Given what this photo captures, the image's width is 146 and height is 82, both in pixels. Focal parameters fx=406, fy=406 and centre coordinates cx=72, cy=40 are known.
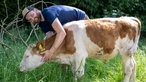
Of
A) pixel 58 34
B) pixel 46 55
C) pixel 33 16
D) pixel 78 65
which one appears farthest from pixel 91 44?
pixel 33 16

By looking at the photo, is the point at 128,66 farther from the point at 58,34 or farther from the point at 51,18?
the point at 51,18

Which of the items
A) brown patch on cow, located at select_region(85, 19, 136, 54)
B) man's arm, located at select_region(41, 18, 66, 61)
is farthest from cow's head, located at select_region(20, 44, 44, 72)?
brown patch on cow, located at select_region(85, 19, 136, 54)

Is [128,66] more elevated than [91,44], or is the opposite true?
[91,44]

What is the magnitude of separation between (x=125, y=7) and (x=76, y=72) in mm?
8272

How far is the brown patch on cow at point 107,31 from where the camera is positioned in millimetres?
6945

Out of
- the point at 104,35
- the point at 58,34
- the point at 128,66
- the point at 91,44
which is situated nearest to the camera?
the point at 58,34

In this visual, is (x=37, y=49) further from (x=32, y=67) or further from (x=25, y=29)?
(x=25, y=29)

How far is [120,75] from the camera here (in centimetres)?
789

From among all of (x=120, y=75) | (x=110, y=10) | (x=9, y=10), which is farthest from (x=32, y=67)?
(x=110, y=10)

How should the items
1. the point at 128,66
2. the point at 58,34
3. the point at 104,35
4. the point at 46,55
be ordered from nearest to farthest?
the point at 58,34
the point at 46,55
the point at 104,35
the point at 128,66

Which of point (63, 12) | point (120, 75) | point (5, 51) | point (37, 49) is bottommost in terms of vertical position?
point (120, 75)

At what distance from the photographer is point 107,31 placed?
710 centimetres

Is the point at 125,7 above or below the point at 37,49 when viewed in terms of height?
below

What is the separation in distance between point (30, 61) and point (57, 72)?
1.95 feet
